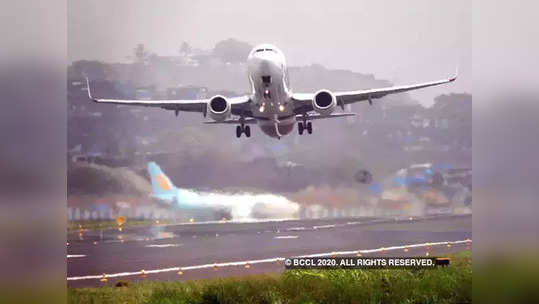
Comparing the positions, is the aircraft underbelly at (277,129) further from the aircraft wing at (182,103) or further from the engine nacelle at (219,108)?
the engine nacelle at (219,108)

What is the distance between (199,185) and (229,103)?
170 cm

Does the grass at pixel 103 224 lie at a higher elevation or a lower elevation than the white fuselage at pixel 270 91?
lower

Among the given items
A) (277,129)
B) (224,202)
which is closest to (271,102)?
(277,129)

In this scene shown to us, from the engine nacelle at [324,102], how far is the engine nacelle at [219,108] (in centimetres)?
170

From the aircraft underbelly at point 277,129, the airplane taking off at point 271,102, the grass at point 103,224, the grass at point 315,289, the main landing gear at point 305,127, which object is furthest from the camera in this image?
the aircraft underbelly at point 277,129

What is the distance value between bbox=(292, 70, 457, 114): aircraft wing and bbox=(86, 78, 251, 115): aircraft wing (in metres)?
1.07

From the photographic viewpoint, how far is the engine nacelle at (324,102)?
13.6m

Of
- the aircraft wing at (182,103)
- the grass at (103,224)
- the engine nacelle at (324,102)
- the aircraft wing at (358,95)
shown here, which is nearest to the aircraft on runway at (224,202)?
the grass at (103,224)

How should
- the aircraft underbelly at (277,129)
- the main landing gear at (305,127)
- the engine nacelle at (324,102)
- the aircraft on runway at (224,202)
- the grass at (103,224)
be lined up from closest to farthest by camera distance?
the grass at (103,224) → the aircraft on runway at (224,202) → the engine nacelle at (324,102) → the main landing gear at (305,127) → the aircraft underbelly at (277,129)

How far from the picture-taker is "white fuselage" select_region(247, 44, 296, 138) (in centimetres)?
1344

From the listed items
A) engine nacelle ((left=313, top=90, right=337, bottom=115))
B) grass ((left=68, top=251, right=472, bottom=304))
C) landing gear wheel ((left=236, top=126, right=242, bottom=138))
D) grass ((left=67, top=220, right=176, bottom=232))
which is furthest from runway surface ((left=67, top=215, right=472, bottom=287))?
engine nacelle ((left=313, top=90, right=337, bottom=115))
